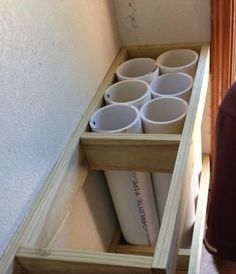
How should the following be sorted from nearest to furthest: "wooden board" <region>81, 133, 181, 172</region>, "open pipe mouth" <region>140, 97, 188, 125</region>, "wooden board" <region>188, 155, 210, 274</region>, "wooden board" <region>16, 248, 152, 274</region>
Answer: "wooden board" <region>16, 248, 152, 274</region>
"wooden board" <region>81, 133, 181, 172</region>
"open pipe mouth" <region>140, 97, 188, 125</region>
"wooden board" <region>188, 155, 210, 274</region>

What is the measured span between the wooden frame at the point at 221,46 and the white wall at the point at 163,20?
0.10 feet

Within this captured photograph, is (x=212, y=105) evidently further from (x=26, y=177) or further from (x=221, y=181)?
(x=26, y=177)

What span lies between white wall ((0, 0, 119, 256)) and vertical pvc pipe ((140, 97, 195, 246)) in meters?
0.18

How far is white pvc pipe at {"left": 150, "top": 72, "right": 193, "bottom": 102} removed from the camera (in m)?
1.09

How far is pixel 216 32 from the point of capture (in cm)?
119

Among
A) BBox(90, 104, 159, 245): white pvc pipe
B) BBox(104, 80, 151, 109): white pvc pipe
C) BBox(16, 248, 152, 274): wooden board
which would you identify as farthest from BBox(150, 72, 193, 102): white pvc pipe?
BBox(16, 248, 152, 274): wooden board

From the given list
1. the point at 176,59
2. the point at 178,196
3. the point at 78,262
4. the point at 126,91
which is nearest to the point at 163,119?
the point at 126,91

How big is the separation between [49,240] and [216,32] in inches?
32.7

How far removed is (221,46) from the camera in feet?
3.96

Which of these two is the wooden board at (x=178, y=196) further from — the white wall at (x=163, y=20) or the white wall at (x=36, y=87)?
the white wall at (x=36, y=87)

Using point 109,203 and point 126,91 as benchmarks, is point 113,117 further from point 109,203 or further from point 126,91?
point 109,203

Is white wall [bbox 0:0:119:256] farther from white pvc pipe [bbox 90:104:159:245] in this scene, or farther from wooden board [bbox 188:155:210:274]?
wooden board [bbox 188:155:210:274]

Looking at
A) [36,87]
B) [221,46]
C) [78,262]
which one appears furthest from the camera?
[221,46]

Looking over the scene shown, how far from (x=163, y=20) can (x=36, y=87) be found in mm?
611
